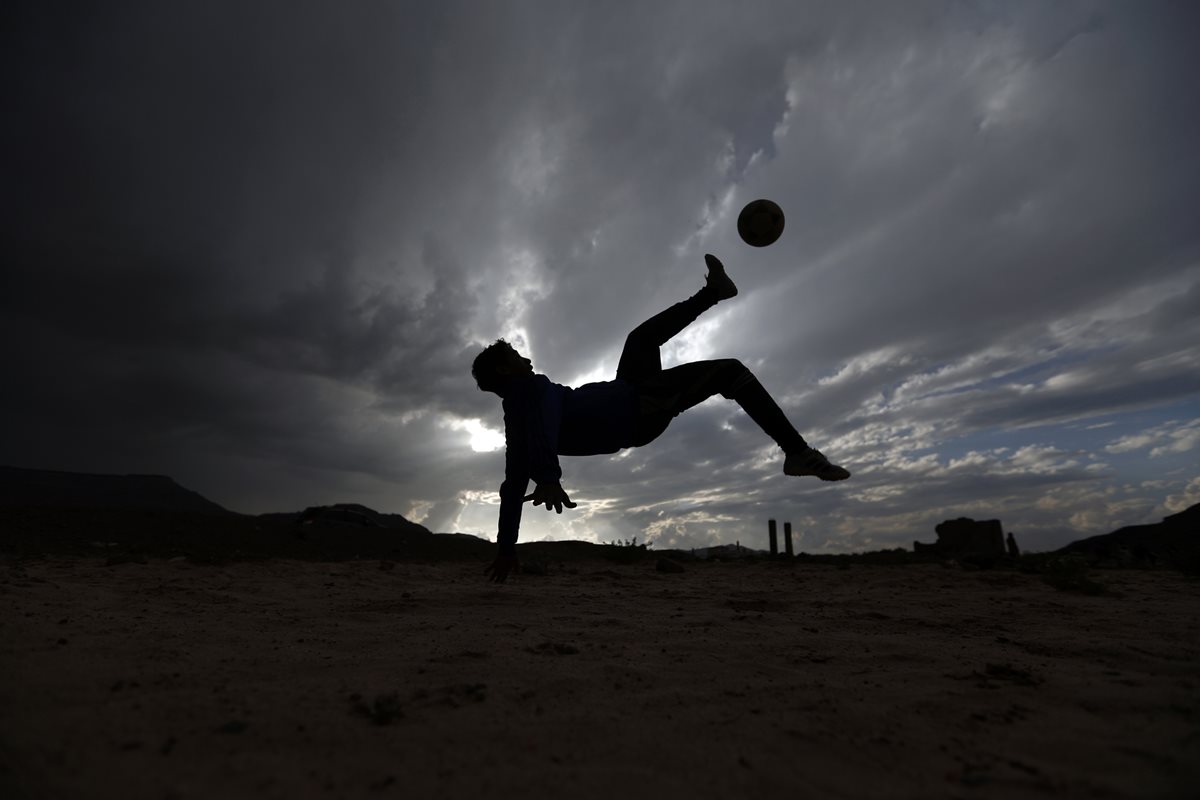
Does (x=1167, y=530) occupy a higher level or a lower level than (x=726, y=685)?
higher

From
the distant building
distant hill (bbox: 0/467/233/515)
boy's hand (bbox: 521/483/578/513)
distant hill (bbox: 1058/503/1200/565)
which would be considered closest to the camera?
boy's hand (bbox: 521/483/578/513)

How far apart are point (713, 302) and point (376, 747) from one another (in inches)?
133

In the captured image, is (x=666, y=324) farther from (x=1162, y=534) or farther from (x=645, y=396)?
(x=1162, y=534)

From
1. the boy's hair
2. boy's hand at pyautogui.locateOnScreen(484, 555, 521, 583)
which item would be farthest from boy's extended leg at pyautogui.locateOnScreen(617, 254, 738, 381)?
boy's hand at pyautogui.locateOnScreen(484, 555, 521, 583)

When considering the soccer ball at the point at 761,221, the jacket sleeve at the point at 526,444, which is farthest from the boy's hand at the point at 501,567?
the soccer ball at the point at 761,221

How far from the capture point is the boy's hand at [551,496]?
151 inches

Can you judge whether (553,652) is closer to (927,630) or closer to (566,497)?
(566,497)

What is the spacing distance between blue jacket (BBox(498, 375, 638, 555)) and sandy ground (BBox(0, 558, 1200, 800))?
117 centimetres

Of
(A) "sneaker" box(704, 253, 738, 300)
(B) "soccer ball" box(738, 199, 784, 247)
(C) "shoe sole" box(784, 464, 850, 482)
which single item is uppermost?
(B) "soccer ball" box(738, 199, 784, 247)

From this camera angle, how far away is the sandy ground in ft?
5.33

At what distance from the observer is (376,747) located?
1811 mm

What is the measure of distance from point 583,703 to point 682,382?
241cm

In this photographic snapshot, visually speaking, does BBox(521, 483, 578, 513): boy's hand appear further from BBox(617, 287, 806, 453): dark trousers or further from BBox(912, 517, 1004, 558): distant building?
BBox(912, 517, 1004, 558): distant building

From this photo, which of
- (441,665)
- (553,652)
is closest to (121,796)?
(441,665)
